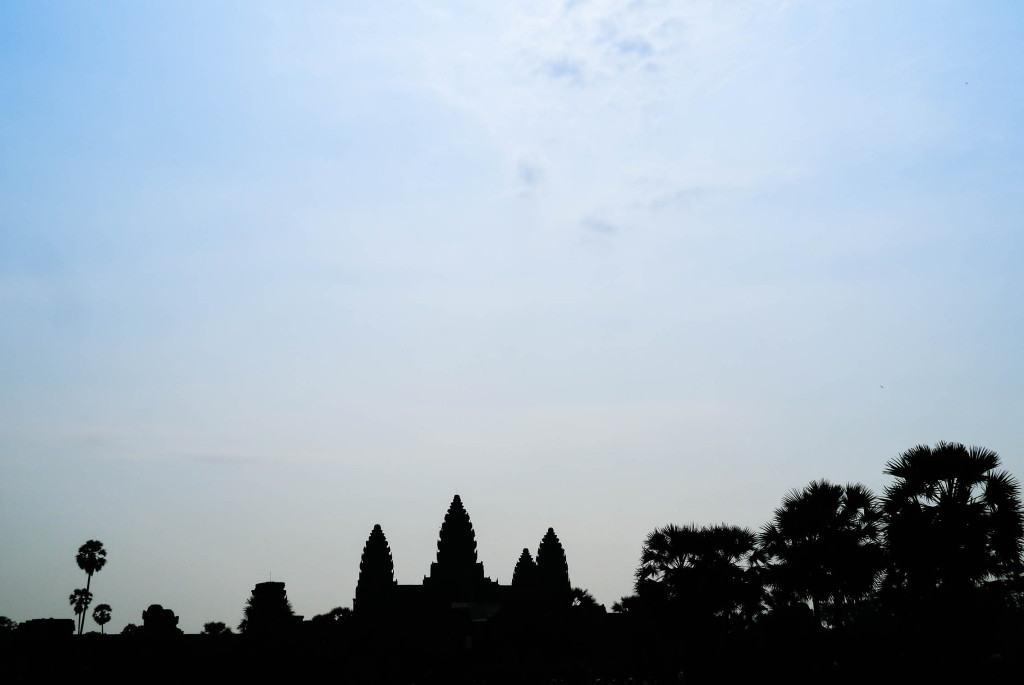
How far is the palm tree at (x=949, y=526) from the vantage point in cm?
2730

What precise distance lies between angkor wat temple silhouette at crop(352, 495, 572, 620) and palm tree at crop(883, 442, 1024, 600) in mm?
104216

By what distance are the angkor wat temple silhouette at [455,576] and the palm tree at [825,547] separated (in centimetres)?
9899

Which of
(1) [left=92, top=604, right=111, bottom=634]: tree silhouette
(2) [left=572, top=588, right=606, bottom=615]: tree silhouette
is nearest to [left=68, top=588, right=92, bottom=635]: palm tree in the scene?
(1) [left=92, top=604, right=111, bottom=634]: tree silhouette

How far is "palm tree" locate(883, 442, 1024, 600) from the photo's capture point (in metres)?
27.3

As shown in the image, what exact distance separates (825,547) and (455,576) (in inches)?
4675

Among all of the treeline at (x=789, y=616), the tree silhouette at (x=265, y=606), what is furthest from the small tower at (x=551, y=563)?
the treeline at (x=789, y=616)

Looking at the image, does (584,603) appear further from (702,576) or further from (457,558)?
(457,558)

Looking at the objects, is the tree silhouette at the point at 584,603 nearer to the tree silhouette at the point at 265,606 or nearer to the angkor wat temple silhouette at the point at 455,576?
the tree silhouette at the point at 265,606

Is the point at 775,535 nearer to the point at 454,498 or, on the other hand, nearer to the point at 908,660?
the point at 908,660

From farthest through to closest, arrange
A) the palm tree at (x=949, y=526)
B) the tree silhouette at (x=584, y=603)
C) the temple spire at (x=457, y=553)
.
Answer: the temple spire at (x=457, y=553) < the tree silhouette at (x=584, y=603) < the palm tree at (x=949, y=526)

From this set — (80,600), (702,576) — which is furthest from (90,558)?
(702,576)

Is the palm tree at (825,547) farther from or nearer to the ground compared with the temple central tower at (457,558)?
nearer to the ground

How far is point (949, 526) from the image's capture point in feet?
91.8

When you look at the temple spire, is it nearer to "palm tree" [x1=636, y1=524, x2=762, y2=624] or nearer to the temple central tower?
the temple central tower
